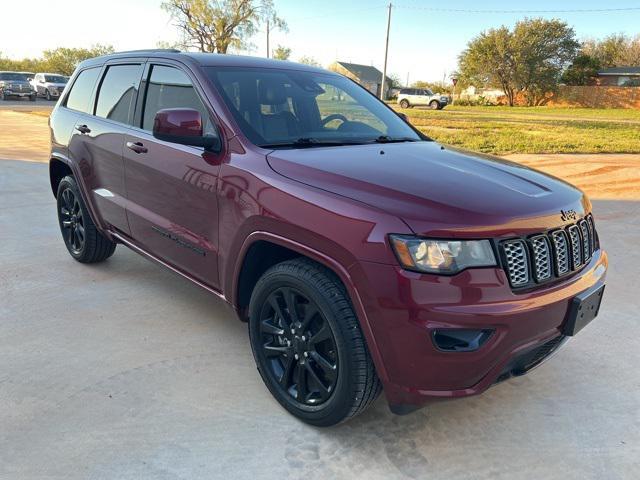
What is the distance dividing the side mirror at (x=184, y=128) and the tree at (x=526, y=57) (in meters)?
56.1

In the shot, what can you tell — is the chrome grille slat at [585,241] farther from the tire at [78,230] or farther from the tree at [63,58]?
the tree at [63,58]

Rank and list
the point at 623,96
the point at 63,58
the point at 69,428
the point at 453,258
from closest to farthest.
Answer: the point at 453,258
the point at 69,428
the point at 623,96
the point at 63,58

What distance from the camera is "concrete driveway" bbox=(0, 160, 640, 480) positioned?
234cm

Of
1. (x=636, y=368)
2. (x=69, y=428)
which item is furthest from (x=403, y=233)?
(x=636, y=368)

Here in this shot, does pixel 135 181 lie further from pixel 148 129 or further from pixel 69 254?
pixel 69 254

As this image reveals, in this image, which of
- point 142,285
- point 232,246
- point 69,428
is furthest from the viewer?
point 142,285

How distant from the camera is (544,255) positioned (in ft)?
7.47

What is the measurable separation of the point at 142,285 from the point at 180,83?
1.79m

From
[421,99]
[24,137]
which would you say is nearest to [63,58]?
[421,99]

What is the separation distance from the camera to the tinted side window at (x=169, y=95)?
3163 mm

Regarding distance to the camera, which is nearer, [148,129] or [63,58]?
[148,129]

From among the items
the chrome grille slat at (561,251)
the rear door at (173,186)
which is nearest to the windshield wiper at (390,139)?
the rear door at (173,186)

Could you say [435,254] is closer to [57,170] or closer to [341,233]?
[341,233]

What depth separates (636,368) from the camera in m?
3.21
